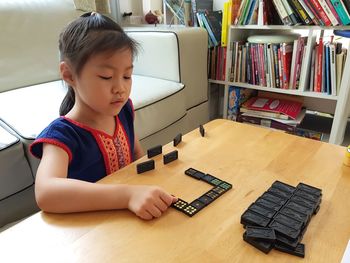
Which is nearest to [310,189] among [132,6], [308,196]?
[308,196]

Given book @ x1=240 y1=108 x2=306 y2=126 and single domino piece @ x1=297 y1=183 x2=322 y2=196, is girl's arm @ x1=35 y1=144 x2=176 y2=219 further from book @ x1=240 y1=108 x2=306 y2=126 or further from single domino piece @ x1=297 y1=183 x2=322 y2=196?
book @ x1=240 y1=108 x2=306 y2=126

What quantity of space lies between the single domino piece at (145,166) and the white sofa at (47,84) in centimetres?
42

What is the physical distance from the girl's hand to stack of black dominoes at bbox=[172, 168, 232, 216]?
3 cm

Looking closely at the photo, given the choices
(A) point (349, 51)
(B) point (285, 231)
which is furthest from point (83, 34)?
(A) point (349, 51)

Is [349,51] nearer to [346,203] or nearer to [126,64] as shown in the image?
[346,203]

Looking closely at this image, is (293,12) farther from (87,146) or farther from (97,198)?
(97,198)

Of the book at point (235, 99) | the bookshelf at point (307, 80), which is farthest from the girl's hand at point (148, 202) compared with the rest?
the book at point (235, 99)

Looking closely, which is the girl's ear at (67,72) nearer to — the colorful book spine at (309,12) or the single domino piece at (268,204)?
the single domino piece at (268,204)

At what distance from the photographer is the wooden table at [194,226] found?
0.44 metres

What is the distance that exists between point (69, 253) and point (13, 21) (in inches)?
52.3

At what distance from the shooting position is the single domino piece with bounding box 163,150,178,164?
0.70 meters

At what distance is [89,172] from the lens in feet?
2.40

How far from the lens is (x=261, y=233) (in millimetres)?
458

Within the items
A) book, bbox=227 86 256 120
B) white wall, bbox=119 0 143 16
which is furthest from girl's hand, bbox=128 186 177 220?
white wall, bbox=119 0 143 16
